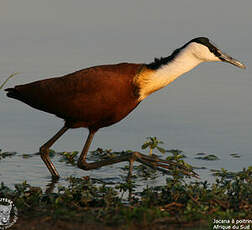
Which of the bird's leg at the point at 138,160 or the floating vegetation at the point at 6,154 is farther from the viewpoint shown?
the floating vegetation at the point at 6,154

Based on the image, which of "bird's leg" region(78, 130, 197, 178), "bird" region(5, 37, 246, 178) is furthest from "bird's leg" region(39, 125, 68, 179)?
"bird's leg" region(78, 130, 197, 178)

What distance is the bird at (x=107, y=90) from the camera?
8.06 metres

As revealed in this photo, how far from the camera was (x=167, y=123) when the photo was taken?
1062 cm

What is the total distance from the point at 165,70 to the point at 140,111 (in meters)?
2.93

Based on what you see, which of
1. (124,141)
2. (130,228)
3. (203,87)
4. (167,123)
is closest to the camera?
(130,228)

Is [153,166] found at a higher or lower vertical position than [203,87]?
lower

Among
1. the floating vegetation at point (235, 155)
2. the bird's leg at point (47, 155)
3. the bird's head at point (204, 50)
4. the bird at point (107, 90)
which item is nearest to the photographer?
the bird at point (107, 90)

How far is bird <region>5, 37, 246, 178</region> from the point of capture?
26.5 ft

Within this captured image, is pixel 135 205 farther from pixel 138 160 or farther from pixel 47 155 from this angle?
pixel 47 155

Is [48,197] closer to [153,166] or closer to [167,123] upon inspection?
[153,166]

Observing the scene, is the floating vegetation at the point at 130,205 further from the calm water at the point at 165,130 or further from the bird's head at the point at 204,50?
the bird's head at the point at 204,50

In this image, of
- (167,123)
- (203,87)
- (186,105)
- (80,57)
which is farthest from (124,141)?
(80,57)

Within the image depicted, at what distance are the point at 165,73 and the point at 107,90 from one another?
75 cm

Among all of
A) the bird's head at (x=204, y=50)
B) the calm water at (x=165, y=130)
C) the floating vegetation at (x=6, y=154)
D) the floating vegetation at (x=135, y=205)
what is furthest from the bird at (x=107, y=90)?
the floating vegetation at (x=135, y=205)
